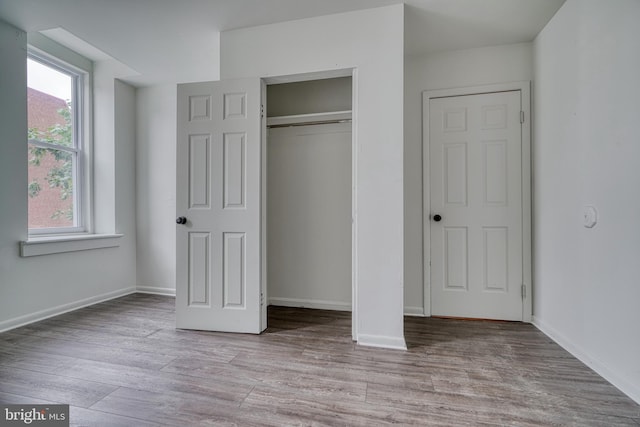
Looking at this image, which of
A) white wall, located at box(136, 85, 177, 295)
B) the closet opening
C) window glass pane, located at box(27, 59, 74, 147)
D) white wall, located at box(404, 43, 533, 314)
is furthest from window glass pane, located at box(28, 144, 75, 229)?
white wall, located at box(404, 43, 533, 314)

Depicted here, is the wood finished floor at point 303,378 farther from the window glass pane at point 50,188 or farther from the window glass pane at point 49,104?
the window glass pane at point 49,104

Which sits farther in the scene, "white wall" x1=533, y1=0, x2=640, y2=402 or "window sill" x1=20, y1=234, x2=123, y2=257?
"window sill" x1=20, y1=234, x2=123, y2=257

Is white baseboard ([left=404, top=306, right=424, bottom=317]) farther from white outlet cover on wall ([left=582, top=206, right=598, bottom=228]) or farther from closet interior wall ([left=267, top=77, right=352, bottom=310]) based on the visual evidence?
white outlet cover on wall ([left=582, top=206, right=598, bottom=228])

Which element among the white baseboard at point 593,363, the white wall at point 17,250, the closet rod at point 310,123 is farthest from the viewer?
the closet rod at point 310,123

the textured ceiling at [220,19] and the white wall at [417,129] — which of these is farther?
the white wall at [417,129]

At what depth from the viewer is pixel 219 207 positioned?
2.31 metres

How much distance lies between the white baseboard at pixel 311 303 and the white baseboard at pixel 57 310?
1889 millimetres

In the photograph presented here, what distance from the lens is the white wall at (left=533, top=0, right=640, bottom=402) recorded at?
1.49 metres

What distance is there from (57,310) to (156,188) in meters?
1.56

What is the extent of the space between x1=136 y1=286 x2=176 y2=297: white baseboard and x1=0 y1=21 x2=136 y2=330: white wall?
0.78 feet

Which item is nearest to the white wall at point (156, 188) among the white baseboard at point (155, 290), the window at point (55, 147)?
the white baseboard at point (155, 290)

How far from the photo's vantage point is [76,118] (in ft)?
10.7

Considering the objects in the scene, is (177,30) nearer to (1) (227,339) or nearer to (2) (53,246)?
(2) (53,246)

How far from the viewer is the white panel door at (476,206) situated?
99.1 inches
